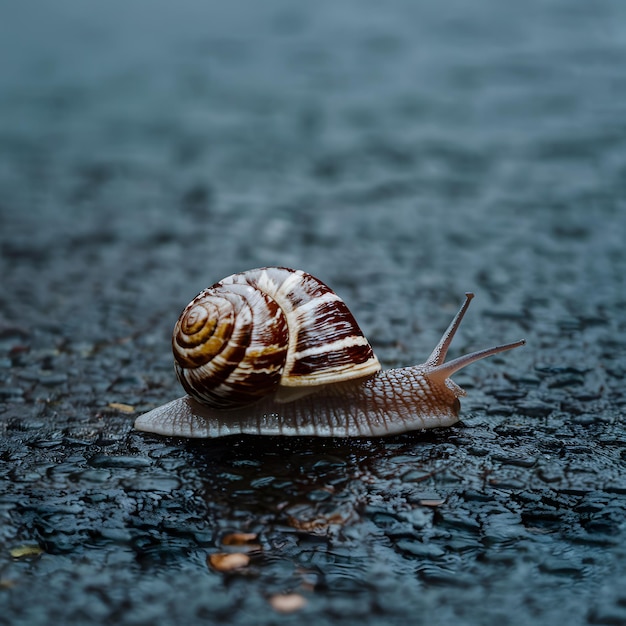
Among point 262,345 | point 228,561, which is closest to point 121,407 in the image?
point 262,345

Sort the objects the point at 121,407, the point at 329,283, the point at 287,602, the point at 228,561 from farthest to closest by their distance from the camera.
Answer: the point at 329,283 < the point at 121,407 < the point at 228,561 < the point at 287,602

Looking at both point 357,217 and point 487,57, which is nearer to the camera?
point 357,217

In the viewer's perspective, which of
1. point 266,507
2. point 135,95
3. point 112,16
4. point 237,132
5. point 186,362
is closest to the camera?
point 266,507

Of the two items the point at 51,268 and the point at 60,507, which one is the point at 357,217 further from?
the point at 60,507

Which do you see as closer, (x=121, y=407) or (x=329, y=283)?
(x=121, y=407)

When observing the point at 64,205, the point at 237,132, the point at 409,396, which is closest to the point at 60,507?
the point at 409,396

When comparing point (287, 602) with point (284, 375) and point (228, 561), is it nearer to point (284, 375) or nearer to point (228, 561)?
point (228, 561)
